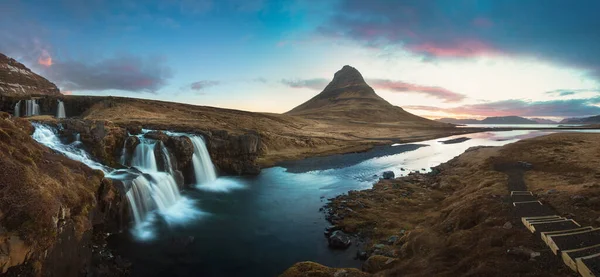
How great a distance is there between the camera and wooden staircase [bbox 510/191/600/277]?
1010 centimetres

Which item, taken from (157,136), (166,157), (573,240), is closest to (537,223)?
(573,240)

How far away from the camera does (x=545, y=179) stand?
2792cm

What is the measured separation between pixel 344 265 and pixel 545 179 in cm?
2134

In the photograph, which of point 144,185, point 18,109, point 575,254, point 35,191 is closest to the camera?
point 575,254

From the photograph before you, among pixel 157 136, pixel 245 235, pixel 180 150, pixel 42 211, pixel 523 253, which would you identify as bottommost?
pixel 245 235

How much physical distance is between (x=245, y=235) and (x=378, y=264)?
1309cm

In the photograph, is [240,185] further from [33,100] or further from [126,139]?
[33,100]

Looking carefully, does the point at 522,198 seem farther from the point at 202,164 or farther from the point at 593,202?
the point at 202,164

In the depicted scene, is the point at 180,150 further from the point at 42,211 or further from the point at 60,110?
the point at 60,110

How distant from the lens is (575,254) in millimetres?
10836

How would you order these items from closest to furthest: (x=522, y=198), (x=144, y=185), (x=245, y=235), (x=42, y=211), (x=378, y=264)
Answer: (x=42, y=211)
(x=378, y=264)
(x=522, y=198)
(x=245, y=235)
(x=144, y=185)

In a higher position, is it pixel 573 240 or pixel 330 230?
pixel 573 240

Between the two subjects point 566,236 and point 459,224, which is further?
point 459,224

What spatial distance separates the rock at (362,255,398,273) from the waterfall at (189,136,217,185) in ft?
111
